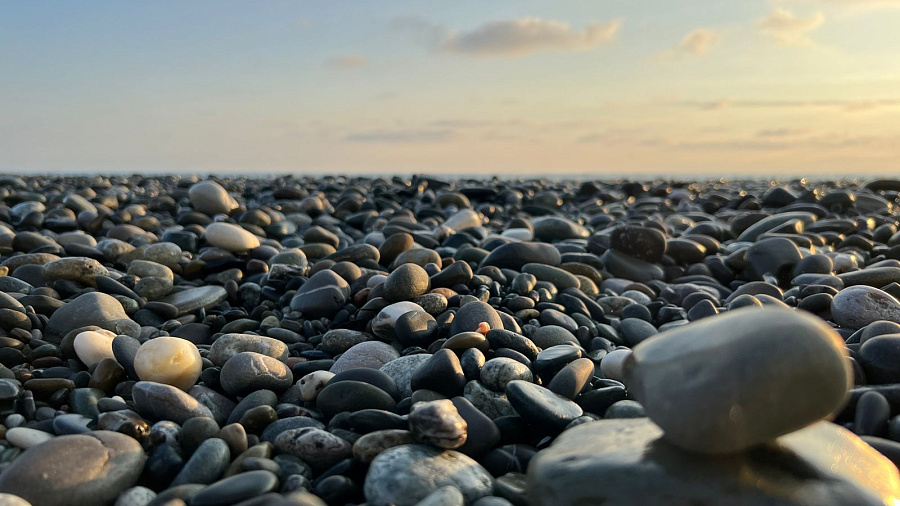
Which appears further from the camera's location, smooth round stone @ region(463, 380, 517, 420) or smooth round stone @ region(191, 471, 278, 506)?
smooth round stone @ region(463, 380, 517, 420)

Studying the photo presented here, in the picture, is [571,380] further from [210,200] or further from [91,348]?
[210,200]

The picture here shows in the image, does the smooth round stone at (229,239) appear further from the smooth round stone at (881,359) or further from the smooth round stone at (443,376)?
the smooth round stone at (881,359)

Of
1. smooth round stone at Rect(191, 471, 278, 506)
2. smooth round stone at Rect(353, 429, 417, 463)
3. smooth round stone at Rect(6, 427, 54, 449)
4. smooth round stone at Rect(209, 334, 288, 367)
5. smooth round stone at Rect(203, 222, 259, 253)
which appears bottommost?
smooth round stone at Rect(6, 427, 54, 449)

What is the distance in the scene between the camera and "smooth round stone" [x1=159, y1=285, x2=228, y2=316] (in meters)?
3.58

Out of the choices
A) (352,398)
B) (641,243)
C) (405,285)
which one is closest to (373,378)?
(352,398)

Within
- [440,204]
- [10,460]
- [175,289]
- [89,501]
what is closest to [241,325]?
[175,289]

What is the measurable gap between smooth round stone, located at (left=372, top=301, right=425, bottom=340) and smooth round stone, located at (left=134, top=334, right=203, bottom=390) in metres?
0.85

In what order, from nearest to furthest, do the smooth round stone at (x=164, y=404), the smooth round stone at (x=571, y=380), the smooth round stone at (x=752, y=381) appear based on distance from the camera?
the smooth round stone at (x=752, y=381), the smooth round stone at (x=164, y=404), the smooth round stone at (x=571, y=380)

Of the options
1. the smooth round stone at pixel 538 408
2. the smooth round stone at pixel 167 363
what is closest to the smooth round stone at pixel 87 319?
the smooth round stone at pixel 167 363

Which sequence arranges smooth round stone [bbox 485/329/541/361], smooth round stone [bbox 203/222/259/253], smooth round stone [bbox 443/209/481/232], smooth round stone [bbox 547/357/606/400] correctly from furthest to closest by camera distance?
1. smooth round stone [bbox 443/209/481/232]
2. smooth round stone [bbox 203/222/259/253]
3. smooth round stone [bbox 485/329/541/361]
4. smooth round stone [bbox 547/357/606/400]

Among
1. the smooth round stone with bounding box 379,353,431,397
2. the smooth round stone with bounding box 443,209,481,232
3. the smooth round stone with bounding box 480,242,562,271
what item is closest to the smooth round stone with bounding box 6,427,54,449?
the smooth round stone with bounding box 379,353,431,397

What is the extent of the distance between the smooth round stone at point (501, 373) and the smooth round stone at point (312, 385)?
60cm

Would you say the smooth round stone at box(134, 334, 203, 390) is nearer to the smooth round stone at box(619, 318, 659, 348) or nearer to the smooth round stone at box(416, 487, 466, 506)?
the smooth round stone at box(416, 487, 466, 506)

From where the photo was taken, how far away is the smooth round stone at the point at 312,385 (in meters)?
2.38
